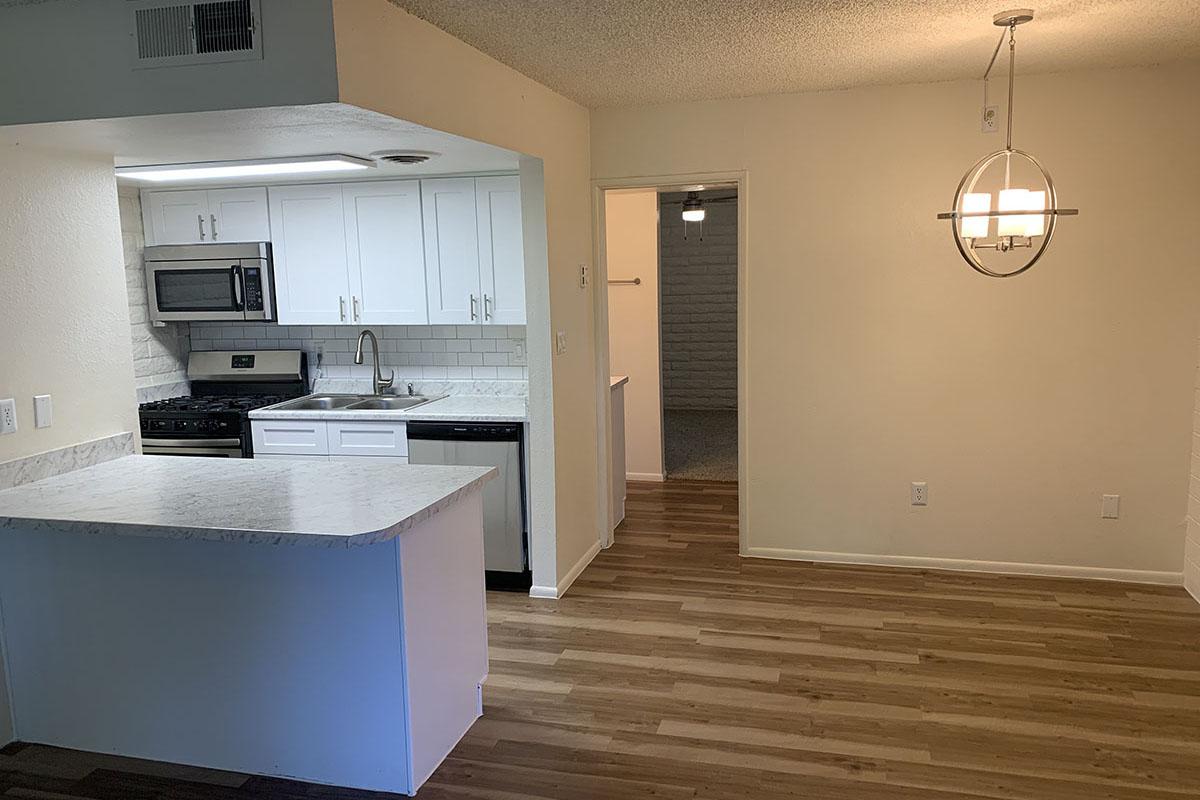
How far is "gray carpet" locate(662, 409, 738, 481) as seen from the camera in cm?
709

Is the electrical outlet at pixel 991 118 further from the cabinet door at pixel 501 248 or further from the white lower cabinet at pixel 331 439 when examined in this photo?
the white lower cabinet at pixel 331 439

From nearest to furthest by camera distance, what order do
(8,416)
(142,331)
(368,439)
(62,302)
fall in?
(8,416)
(62,302)
(368,439)
(142,331)

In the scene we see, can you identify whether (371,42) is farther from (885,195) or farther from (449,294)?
(885,195)

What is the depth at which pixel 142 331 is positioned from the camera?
5.33m

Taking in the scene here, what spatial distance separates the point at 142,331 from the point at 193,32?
3.14 metres

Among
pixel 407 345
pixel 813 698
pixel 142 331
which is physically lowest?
pixel 813 698

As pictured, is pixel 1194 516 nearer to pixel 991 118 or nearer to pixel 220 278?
pixel 991 118

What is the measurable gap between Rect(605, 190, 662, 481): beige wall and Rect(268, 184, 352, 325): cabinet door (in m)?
2.30

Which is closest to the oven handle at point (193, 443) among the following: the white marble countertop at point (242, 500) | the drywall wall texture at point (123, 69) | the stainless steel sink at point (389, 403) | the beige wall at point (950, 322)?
the stainless steel sink at point (389, 403)

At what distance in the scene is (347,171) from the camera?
181 inches

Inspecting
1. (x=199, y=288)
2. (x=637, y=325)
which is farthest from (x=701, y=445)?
(x=199, y=288)

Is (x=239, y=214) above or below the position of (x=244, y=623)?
above

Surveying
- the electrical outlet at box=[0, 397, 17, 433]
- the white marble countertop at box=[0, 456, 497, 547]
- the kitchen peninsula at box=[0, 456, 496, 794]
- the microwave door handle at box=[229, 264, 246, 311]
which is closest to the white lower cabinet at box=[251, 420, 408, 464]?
the microwave door handle at box=[229, 264, 246, 311]

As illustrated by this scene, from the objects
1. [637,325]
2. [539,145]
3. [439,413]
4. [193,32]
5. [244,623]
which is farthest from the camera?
[637,325]
